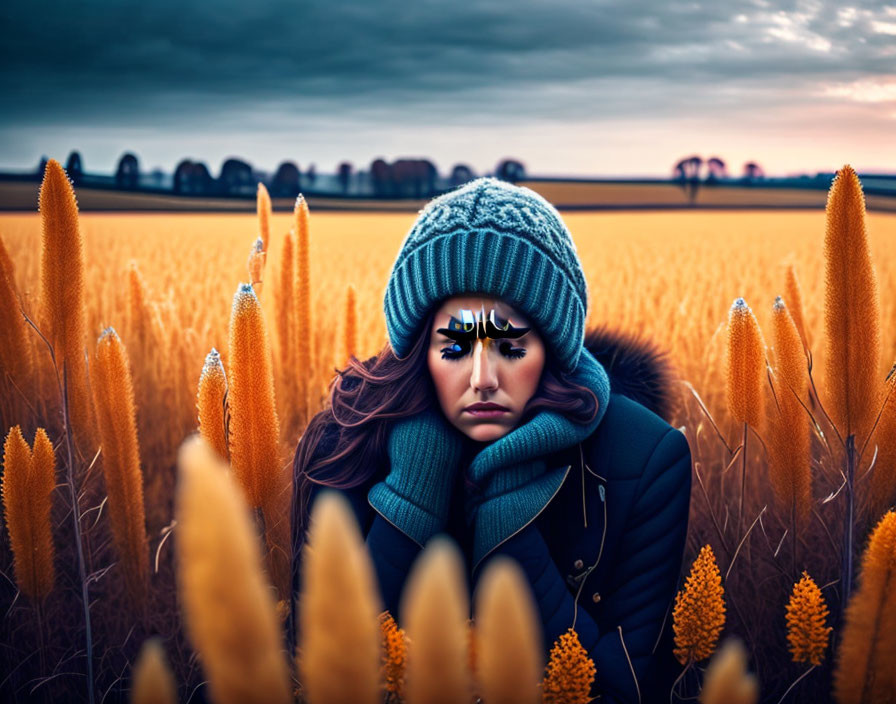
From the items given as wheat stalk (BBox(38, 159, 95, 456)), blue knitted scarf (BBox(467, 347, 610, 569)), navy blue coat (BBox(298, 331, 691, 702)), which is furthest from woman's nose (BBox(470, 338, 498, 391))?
wheat stalk (BBox(38, 159, 95, 456))

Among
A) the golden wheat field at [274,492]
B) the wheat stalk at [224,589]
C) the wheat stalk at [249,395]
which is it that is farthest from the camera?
the wheat stalk at [249,395]

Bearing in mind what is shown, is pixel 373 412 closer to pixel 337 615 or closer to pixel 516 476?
pixel 516 476

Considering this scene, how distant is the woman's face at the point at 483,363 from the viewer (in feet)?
5.06

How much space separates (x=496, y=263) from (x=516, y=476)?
443mm

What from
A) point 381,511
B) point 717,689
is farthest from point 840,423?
point 717,689

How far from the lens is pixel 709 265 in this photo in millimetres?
6746

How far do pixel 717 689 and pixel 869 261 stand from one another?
1.03 metres

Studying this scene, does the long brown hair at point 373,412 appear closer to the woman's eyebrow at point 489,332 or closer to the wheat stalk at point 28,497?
the woman's eyebrow at point 489,332

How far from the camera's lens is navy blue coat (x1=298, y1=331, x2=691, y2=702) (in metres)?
1.50

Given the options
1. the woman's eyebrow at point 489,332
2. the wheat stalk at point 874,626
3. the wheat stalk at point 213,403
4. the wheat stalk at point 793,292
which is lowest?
the wheat stalk at point 874,626

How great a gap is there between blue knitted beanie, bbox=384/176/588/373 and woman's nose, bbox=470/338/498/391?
121 millimetres

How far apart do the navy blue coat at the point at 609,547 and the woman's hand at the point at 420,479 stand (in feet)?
0.16

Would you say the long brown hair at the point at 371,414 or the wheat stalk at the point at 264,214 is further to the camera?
the wheat stalk at the point at 264,214

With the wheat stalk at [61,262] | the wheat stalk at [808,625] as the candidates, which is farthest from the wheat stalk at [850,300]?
the wheat stalk at [61,262]
